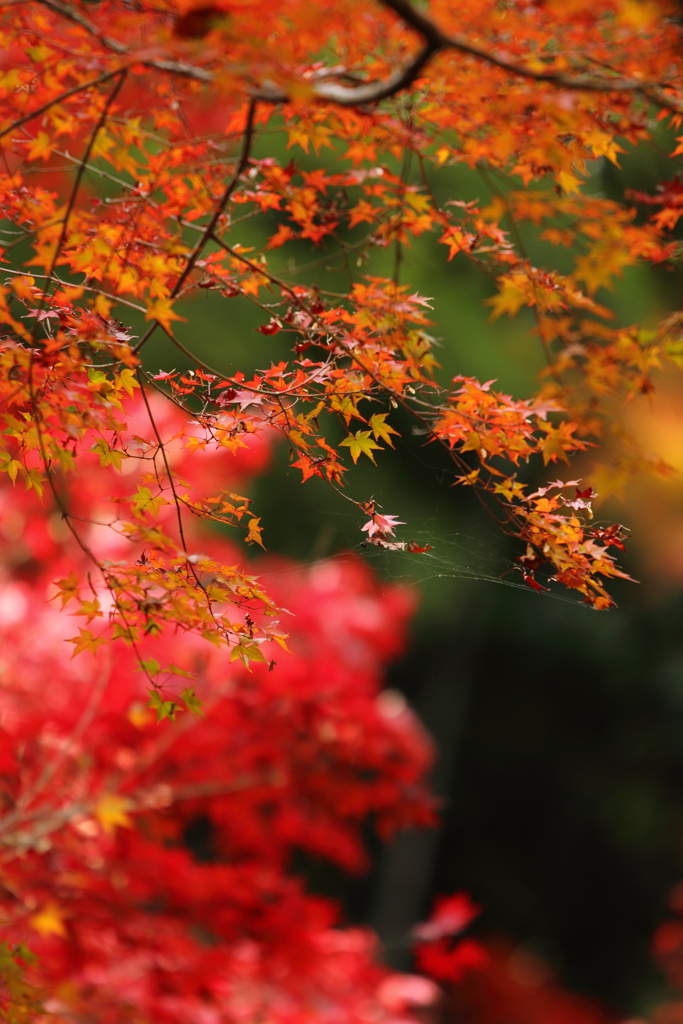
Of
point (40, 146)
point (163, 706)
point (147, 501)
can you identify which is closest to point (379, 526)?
point (147, 501)

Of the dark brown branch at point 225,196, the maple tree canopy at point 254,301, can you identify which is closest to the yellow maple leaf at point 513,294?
the maple tree canopy at point 254,301

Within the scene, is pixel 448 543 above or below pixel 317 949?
above

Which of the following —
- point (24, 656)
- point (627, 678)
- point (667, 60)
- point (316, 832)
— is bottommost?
point (316, 832)

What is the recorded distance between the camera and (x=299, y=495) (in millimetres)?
5141

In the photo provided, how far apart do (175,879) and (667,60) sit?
2.40m

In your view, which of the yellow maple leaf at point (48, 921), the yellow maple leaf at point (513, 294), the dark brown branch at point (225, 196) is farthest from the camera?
the yellow maple leaf at point (48, 921)

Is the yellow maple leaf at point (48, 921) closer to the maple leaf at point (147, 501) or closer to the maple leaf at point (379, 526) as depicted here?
the maple leaf at point (147, 501)

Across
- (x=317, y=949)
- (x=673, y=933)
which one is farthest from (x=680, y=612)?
(x=317, y=949)

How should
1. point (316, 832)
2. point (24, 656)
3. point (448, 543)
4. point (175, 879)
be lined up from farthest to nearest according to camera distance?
point (316, 832) → point (24, 656) → point (175, 879) → point (448, 543)

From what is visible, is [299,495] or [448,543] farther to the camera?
[299,495]

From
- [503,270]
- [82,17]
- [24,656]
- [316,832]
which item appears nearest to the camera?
[82,17]

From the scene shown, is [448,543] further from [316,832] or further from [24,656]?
[316,832]

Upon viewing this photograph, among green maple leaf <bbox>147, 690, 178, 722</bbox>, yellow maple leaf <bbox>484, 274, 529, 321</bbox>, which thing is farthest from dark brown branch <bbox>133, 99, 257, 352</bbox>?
green maple leaf <bbox>147, 690, 178, 722</bbox>

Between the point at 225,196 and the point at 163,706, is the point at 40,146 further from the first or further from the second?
the point at 163,706
